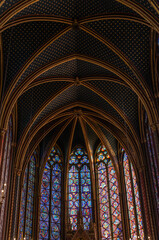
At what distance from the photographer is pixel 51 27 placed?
1794 centimetres

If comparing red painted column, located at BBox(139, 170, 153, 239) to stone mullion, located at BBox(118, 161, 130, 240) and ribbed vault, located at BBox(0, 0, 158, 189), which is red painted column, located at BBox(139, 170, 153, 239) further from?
stone mullion, located at BBox(118, 161, 130, 240)

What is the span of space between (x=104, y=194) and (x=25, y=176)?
572 cm

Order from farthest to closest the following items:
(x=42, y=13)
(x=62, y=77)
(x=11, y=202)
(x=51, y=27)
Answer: (x=62, y=77), (x=11, y=202), (x=51, y=27), (x=42, y=13)

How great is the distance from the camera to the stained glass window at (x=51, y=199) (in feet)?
74.5

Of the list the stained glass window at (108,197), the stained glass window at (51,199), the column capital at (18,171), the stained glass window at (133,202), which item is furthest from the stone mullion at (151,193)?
the column capital at (18,171)

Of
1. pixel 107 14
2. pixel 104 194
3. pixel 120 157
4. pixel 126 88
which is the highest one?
pixel 107 14

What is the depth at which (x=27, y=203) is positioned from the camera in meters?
22.4

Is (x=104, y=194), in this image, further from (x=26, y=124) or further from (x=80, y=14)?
(x=80, y=14)

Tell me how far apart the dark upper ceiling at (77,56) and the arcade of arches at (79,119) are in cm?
5

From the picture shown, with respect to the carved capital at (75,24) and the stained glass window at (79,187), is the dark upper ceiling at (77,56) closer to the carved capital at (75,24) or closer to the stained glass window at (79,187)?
the carved capital at (75,24)

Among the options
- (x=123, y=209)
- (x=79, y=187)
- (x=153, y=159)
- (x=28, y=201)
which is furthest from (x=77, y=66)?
(x=123, y=209)

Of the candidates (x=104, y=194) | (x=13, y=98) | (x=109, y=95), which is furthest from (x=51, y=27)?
(x=104, y=194)

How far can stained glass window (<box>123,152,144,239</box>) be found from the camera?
21078 millimetres

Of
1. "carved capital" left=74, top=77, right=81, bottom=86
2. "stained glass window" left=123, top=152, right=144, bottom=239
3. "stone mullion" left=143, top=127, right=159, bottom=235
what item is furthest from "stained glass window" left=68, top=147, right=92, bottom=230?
"carved capital" left=74, top=77, right=81, bottom=86
